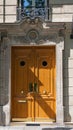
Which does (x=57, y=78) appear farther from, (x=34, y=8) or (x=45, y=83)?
(x=34, y=8)

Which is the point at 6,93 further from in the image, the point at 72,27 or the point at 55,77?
the point at 72,27

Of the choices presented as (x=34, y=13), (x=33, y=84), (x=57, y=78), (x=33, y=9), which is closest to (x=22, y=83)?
(x=33, y=84)

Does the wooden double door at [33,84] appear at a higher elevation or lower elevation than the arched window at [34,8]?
lower

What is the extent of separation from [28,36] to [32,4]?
107cm

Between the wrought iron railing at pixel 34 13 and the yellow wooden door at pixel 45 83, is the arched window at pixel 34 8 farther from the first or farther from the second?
the yellow wooden door at pixel 45 83

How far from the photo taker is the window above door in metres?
12.5

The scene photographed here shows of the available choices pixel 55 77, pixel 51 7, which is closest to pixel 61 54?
pixel 55 77

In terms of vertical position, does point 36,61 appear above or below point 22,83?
above

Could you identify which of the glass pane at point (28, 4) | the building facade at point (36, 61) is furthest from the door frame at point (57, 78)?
the glass pane at point (28, 4)

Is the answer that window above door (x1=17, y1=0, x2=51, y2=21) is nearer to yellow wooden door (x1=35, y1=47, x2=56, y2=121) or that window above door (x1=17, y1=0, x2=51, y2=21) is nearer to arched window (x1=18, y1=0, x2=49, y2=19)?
arched window (x1=18, y1=0, x2=49, y2=19)

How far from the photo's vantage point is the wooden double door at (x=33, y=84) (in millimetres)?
12633

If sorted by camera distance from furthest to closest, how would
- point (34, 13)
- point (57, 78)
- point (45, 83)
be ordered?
point (45, 83) → point (34, 13) → point (57, 78)

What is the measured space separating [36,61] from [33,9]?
1.70m

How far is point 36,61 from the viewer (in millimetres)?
12734
